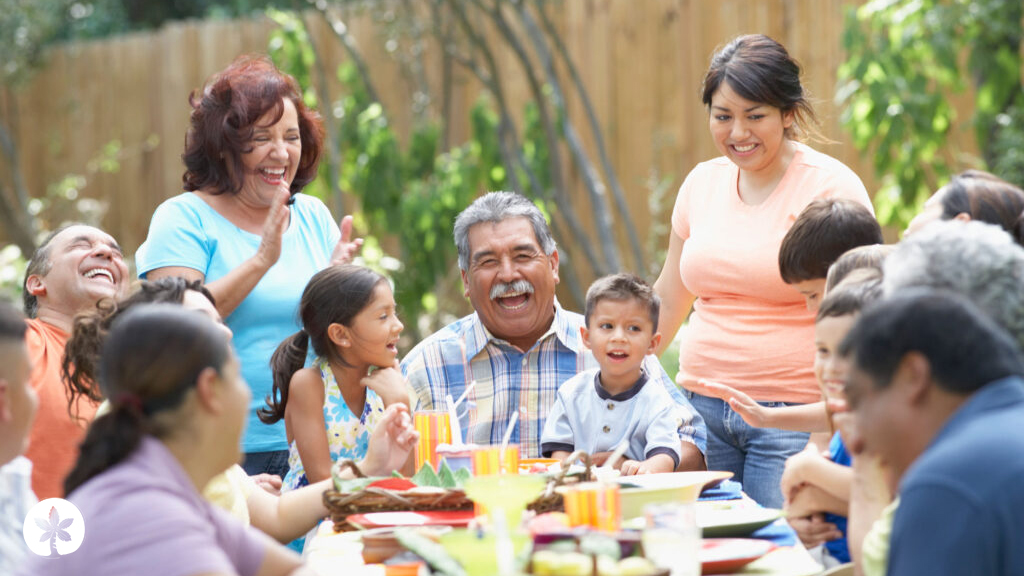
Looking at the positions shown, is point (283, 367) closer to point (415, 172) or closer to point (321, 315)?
point (321, 315)

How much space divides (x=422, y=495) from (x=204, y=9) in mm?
10463

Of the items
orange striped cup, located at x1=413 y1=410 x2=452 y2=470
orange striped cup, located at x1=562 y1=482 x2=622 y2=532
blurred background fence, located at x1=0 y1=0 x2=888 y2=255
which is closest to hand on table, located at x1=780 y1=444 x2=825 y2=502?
orange striped cup, located at x1=562 y1=482 x2=622 y2=532

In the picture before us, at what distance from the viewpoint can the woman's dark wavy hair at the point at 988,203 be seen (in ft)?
8.63

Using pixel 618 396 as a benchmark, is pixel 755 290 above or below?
above

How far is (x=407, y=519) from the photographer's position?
91.5 inches

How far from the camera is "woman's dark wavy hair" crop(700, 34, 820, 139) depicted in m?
3.43

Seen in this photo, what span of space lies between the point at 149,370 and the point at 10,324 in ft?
0.98

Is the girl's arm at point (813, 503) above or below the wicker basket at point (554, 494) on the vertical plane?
below

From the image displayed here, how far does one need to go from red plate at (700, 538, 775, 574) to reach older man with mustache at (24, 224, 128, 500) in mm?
1581

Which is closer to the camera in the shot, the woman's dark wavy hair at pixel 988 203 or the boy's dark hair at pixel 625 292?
the woman's dark wavy hair at pixel 988 203

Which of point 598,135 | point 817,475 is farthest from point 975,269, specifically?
point 598,135

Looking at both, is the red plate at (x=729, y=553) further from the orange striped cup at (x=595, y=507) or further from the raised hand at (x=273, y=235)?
the raised hand at (x=273, y=235)

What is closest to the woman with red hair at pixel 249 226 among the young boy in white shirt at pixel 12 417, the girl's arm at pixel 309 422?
the girl's arm at pixel 309 422

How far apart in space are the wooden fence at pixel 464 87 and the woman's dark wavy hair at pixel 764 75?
4.56ft
